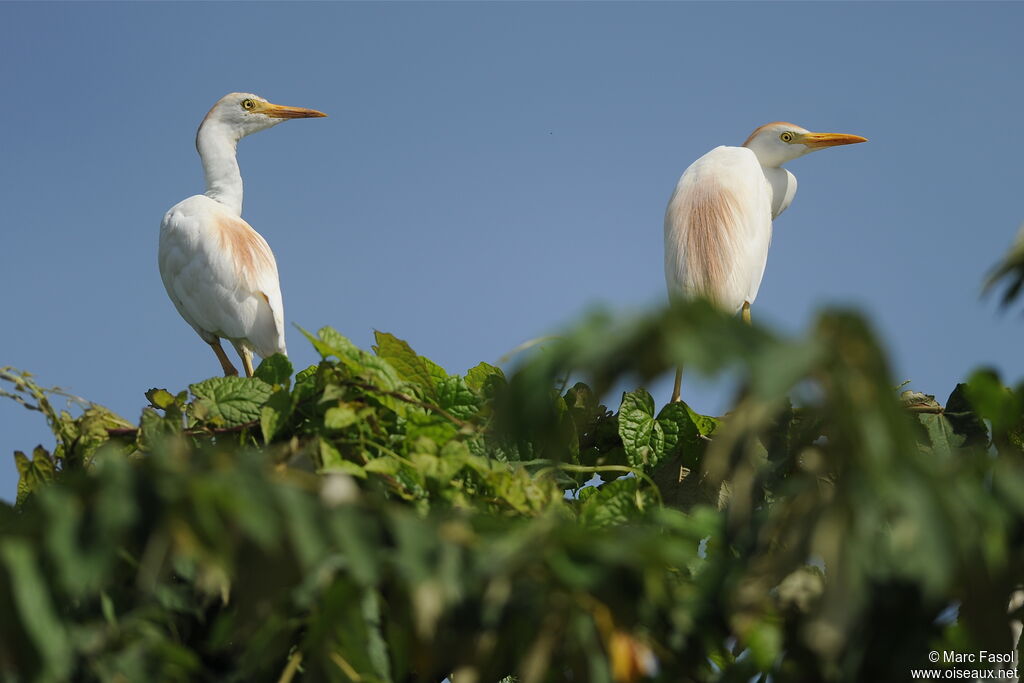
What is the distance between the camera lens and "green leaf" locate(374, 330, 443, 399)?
2518 mm

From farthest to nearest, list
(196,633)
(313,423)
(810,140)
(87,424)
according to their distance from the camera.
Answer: (810,140) < (87,424) < (313,423) < (196,633)

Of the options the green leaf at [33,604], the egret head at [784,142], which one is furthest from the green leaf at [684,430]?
the egret head at [784,142]

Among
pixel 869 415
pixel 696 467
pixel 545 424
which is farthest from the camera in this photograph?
pixel 696 467

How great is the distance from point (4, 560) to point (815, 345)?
79cm

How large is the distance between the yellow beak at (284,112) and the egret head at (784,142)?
2.23m

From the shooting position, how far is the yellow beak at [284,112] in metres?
5.61

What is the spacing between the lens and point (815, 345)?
94 cm

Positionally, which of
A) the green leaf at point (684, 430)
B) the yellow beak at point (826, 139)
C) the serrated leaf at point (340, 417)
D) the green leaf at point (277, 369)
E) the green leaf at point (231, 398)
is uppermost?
the yellow beak at point (826, 139)

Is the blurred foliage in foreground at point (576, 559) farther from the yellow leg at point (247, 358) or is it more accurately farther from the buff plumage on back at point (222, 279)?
the yellow leg at point (247, 358)

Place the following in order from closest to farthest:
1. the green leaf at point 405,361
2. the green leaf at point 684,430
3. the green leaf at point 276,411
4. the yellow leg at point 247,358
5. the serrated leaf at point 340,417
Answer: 1. the serrated leaf at point 340,417
2. the green leaf at point 276,411
3. the green leaf at point 405,361
4. the green leaf at point 684,430
5. the yellow leg at point 247,358

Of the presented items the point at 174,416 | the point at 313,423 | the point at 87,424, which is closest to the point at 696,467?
the point at 313,423

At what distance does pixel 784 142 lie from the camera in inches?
216

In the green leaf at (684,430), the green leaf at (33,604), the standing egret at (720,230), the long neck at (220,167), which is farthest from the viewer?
the long neck at (220,167)

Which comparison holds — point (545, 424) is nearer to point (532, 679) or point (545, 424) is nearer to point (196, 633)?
point (532, 679)
